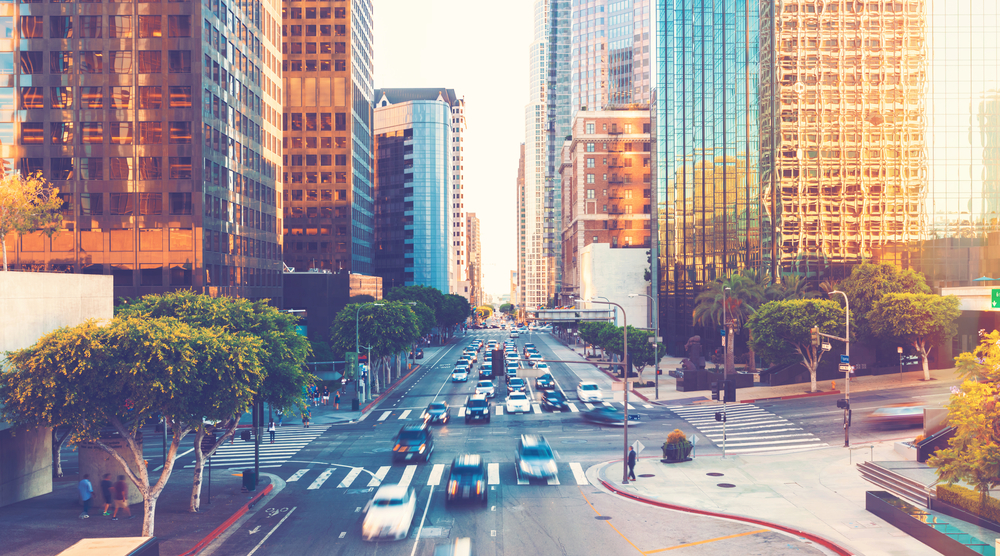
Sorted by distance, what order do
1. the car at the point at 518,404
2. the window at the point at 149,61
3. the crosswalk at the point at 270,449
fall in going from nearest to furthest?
the crosswalk at the point at 270,449 < the car at the point at 518,404 < the window at the point at 149,61

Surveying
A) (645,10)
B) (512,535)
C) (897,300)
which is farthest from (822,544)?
(645,10)

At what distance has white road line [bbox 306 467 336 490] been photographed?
3249 centimetres

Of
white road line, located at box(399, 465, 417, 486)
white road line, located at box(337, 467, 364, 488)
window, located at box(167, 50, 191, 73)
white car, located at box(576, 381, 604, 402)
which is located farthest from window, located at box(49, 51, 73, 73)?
white car, located at box(576, 381, 604, 402)

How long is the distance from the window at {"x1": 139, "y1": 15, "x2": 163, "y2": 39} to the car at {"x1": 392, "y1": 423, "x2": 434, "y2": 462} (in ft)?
149

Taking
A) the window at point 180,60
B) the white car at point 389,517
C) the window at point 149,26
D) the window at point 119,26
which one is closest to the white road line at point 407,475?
the white car at point 389,517

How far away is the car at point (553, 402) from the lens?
56.0m

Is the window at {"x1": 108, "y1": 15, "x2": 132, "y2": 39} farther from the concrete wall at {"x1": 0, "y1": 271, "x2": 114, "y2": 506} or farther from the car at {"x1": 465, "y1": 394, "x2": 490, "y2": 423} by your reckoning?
the car at {"x1": 465, "y1": 394, "x2": 490, "y2": 423}

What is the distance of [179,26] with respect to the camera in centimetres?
6131

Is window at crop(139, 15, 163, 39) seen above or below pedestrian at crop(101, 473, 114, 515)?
above

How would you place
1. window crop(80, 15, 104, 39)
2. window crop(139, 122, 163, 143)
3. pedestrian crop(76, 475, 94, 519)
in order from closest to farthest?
pedestrian crop(76, 475, 94, 519), window crop(80, 15, 104, 39), window crop(139, 122, 163, 143)

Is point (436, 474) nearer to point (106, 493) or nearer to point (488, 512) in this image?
point (488, 512)

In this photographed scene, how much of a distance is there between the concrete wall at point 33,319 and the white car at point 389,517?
1301 cm

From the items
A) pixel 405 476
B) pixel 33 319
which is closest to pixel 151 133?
pixel 33 319

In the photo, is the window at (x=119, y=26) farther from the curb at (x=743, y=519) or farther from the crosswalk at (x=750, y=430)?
the crosswalk at (x=750, y=430)
